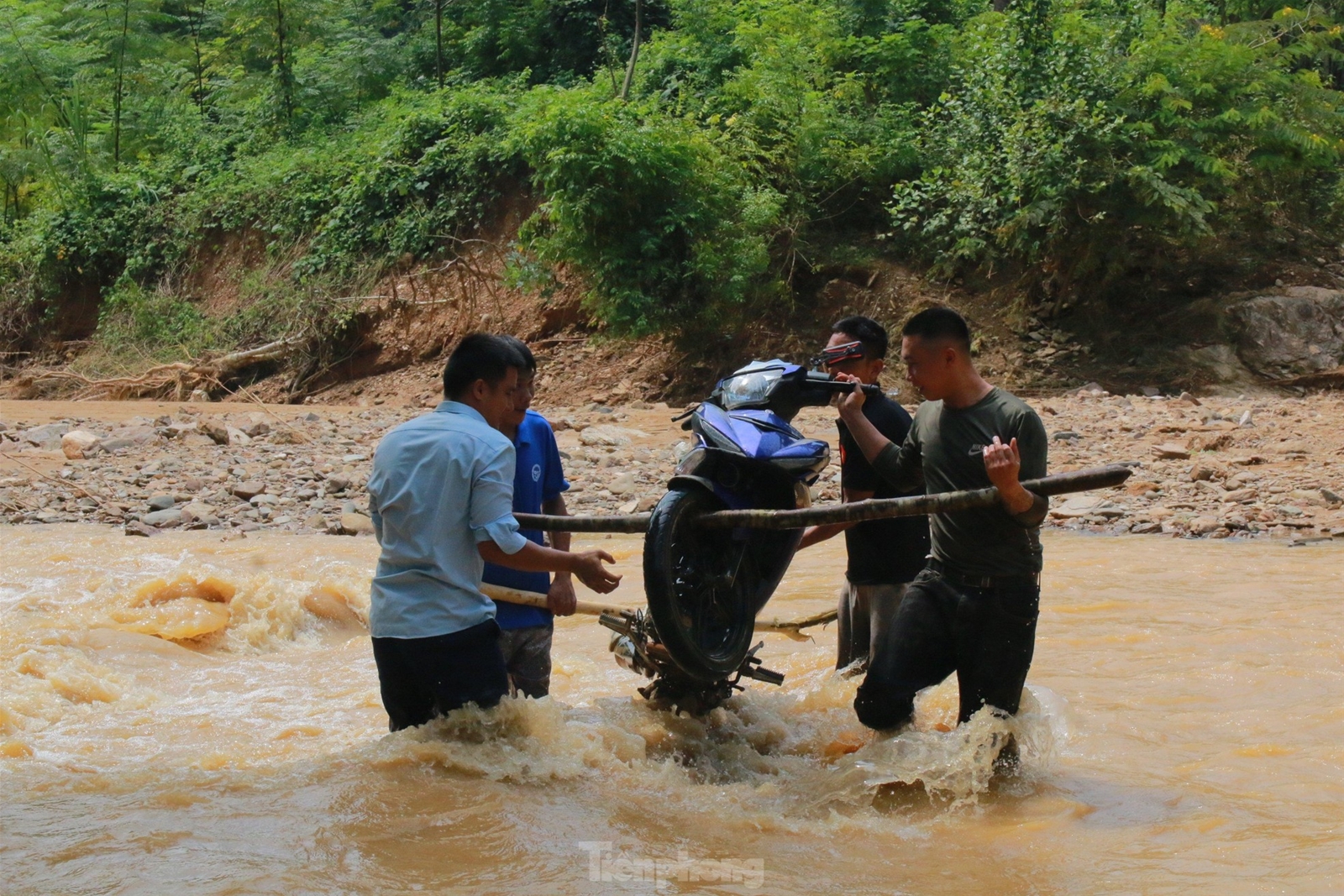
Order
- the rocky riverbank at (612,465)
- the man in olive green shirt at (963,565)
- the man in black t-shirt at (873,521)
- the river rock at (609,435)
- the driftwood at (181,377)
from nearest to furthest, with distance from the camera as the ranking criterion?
the man in olive green shirt at (963,565)
the man in black t-shirt at (873,521)
the rocky riverbank at (612,465)
the river rock at (609,435)
the driftwood at (181,377)

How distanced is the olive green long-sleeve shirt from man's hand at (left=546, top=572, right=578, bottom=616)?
119 cm

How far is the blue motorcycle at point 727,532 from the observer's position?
3715 mm

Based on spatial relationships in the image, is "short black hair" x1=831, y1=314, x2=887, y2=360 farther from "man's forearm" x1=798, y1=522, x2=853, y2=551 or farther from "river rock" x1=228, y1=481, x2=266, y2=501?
"river rock" x1=228, y1=481, x2=266, y2=501

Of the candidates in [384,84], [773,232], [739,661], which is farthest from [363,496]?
[384,84]

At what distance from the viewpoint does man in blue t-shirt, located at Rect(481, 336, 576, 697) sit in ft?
12.9

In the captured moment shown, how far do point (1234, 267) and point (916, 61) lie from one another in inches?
206

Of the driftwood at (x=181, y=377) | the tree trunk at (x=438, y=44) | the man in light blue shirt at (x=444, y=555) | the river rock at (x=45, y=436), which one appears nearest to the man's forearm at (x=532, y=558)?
the man in light blue shirt at (x=444, y=555)

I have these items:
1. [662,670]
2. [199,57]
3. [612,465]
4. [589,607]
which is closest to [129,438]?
[612,465]

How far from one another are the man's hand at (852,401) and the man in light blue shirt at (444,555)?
3.47ft

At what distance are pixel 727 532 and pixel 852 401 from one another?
632mm

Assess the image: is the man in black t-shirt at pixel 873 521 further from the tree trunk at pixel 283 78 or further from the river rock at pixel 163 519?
the tree trunk at pixel 283 78

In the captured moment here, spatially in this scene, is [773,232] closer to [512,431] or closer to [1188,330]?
[1188,330]

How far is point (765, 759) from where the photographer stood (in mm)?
4273

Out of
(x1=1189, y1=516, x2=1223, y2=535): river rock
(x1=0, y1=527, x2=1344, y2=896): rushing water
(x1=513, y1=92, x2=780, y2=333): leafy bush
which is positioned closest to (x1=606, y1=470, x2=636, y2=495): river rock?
(x1=0, y1=527, x2=1344, y2=896): rushing water
